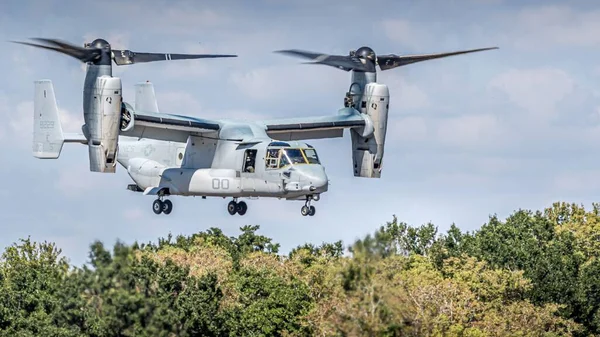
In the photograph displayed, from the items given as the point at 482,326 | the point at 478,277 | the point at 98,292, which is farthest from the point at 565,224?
the point at 98,292

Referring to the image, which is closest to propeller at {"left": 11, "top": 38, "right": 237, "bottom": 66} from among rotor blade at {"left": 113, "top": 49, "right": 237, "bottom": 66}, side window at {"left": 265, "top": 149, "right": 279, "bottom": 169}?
rotor blade at {"left": 113, "top": 49, "right": 237, "bottom": 66}

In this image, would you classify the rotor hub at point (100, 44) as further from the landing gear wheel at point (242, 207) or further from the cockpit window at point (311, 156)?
the landing gear wheel at point (242, 207)

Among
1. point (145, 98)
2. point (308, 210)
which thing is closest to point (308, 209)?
point (308, 210)

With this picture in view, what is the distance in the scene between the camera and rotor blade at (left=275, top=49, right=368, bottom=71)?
289ft

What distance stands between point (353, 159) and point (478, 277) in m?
18.4

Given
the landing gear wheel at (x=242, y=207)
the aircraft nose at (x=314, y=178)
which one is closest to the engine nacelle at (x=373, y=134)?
the landing gear wheel at (x=242, y=207)

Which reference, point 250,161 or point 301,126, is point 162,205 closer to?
point 250,161

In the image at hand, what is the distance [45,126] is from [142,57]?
6.47 m

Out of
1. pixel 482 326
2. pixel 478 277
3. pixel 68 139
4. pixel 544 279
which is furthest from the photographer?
pixel 544 279

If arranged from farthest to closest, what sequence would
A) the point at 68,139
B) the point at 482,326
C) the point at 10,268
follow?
the point at 10,268 < the point at 482,326 < the point at 68,139

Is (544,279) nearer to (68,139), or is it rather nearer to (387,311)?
(68,139)

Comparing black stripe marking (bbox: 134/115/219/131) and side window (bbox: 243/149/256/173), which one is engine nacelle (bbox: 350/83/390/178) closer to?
side window (bbox: 243/149/256/173)

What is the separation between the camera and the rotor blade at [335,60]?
87.9 metres

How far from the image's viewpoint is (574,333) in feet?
359
